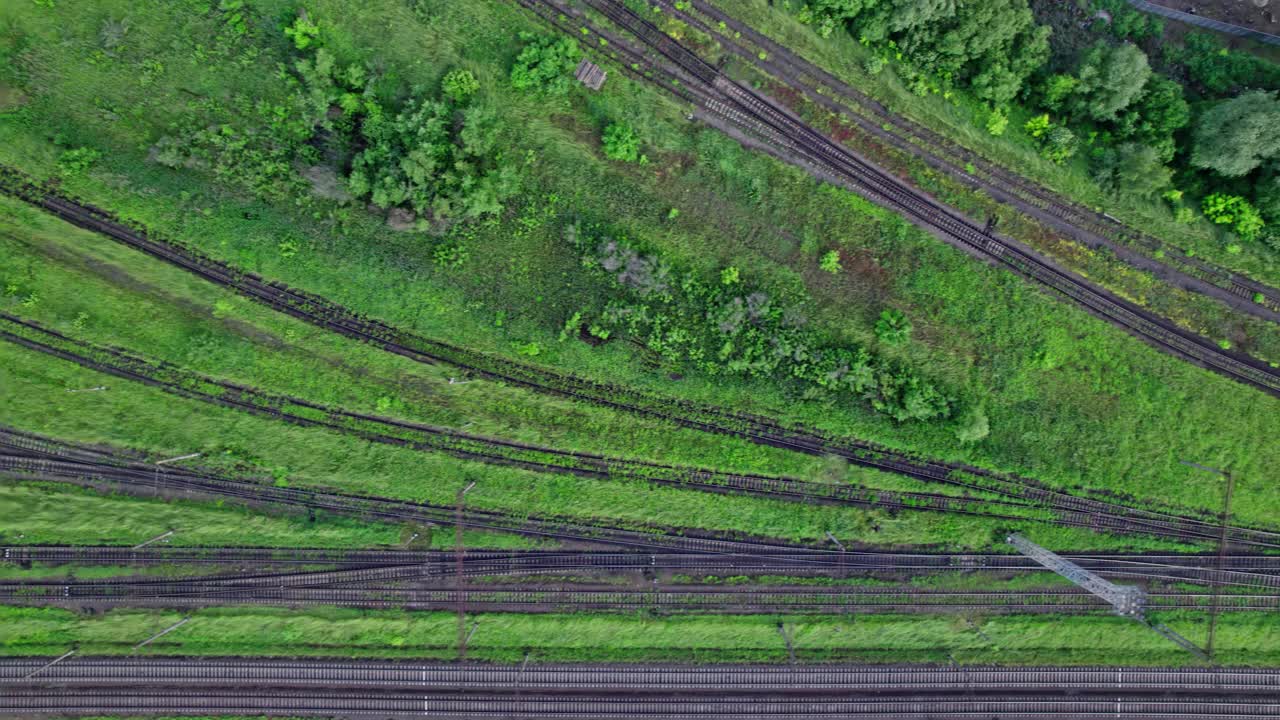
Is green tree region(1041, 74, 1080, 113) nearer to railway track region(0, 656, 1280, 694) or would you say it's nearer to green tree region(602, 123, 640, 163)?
green tree region(602, 123, 640, 163)

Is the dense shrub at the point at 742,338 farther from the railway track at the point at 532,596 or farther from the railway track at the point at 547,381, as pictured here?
the railway track at the point at 532,596

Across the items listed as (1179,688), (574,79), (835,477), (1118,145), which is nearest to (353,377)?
(574,79)

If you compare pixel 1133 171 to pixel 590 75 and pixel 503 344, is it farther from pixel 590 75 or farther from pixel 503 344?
pixel 503 344

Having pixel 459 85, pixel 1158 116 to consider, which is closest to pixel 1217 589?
pixel 1158 116

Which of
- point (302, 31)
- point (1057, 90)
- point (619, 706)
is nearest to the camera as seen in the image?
point (302, 31)

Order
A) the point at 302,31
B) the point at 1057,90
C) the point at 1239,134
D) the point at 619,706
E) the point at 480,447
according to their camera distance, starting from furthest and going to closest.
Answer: the point at 619,706 < the point at 480,447 < the point at 1057,90 < the point at 1239,134 < the point at 302,31

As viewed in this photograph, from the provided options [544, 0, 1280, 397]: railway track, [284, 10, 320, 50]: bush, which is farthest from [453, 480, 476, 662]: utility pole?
[544, 0, 1280, 397]: railway track
